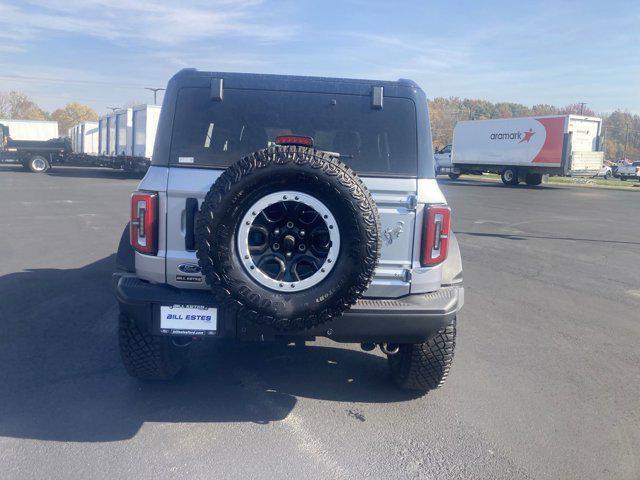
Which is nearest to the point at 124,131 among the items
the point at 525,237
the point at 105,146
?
the point at 105,146

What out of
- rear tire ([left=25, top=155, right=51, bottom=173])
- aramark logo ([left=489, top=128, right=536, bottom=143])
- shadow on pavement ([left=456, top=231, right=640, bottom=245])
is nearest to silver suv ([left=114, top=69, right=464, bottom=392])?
shadow on pavement ([left=456, top=231, right=640, bottom=245])

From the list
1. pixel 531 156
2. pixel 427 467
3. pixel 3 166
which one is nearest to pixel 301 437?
pixel 427 467

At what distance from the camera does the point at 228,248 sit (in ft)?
11.3

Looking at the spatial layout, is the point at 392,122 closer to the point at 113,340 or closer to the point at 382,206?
the point at 382,206

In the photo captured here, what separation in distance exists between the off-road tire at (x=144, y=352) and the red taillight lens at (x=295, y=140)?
5.20 feet

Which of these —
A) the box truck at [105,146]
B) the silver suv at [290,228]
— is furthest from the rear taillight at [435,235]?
the box truck at [105,146]

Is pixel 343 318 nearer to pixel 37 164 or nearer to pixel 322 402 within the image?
pixel 322 402

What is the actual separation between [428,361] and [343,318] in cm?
91

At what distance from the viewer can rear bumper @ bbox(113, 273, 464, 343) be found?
373 centimetres

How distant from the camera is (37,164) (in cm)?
3397

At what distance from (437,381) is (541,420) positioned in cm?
74

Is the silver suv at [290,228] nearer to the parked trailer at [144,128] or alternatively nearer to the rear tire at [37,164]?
the parked trailer at [144,128]

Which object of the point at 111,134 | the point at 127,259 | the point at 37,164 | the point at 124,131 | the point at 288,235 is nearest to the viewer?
the point at 288,235

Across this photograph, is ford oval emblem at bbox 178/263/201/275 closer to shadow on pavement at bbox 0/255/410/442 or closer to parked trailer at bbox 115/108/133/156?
shadow on pavement at bbox 0/255/410/442
